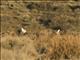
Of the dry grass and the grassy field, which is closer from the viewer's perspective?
the dry grass

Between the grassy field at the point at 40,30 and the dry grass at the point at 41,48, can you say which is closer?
the dry grass at the point at 41,48

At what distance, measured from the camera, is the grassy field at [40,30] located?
10.6m

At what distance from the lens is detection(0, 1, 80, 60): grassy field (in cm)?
1062

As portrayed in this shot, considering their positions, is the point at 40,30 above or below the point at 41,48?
below

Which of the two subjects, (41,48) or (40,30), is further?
(40,30)

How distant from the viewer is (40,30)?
20.1 m

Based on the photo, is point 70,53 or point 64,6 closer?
point 70,53

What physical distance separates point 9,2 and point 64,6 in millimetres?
3389

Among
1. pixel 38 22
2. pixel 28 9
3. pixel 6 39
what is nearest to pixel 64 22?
pixel 38 22

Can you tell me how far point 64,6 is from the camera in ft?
80.9

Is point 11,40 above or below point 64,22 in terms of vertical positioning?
above

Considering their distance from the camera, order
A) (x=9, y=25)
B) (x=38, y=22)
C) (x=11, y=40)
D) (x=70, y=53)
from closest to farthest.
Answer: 1. (x=70, y=53)
2. (x=11, y=40)
3. (x=9, y=25)
4. (x=38, y=22)

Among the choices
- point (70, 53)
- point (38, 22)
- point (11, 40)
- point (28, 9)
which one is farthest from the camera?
point (28, 9)

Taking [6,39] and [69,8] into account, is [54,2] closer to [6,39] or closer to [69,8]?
[69,8]
